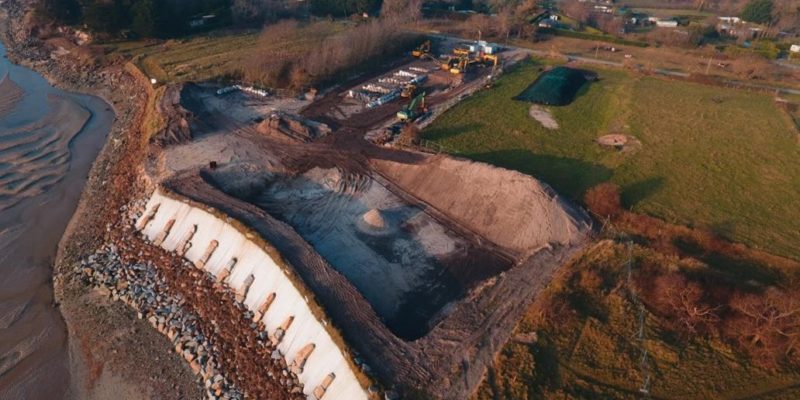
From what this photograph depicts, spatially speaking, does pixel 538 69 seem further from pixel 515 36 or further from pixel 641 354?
pixel 641 354

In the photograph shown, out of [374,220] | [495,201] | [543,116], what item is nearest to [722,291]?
[495,201]

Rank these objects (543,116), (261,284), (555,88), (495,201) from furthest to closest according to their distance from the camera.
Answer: (555,88), (543,116), (495,201), (261,284)

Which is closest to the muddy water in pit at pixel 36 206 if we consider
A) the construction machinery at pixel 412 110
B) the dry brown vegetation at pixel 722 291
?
the construction machinery at pixel 412 110

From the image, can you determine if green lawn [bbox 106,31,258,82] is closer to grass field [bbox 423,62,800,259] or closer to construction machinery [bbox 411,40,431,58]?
construction machinery [bbox 411,40,431,58]

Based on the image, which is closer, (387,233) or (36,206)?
(387,233)

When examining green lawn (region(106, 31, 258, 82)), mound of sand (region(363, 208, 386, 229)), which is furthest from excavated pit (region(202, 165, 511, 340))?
green lawn (region(106, 31, 258, 82))

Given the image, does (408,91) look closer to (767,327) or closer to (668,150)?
(668,150)
